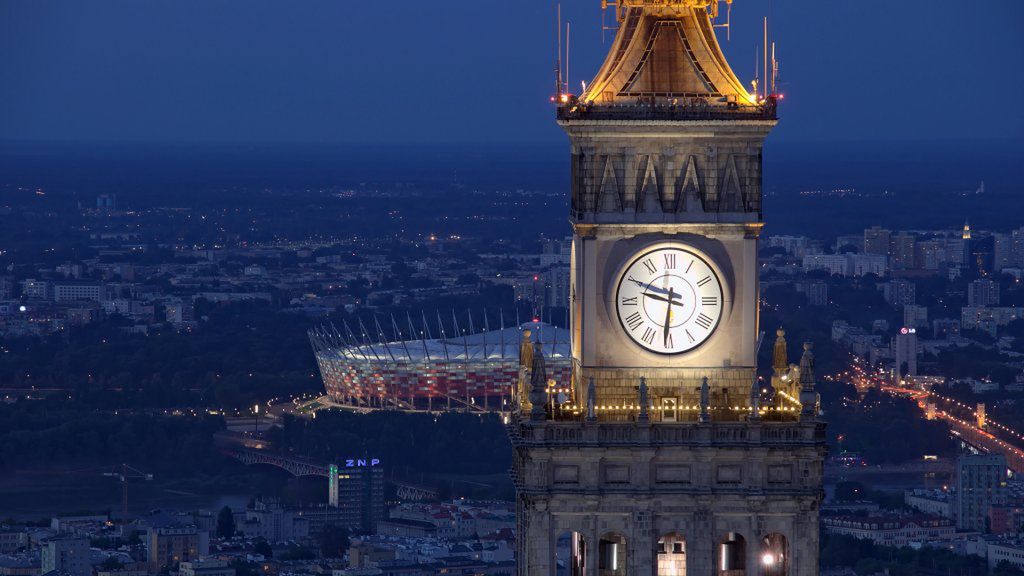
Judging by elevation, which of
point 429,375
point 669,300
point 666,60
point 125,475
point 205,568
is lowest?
point 205,568

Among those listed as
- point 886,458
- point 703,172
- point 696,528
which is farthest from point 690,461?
point 886,458

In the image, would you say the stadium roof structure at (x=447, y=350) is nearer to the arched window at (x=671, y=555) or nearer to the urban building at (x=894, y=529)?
the urban building at (x=894, y=529)

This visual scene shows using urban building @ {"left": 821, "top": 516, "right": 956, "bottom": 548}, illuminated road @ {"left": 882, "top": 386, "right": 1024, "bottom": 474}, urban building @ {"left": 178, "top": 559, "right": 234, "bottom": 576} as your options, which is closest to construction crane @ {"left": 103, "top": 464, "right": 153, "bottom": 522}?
urban building @ {"left": 178, "top": 559, "right": 234, "bottom": 576}

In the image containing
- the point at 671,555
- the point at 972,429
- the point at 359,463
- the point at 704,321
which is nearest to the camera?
the point at 671,555

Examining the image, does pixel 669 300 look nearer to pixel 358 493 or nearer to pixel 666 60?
pixel 666 60

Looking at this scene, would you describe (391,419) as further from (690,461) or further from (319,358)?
(690,461)

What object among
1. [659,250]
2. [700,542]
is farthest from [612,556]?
[659,250]

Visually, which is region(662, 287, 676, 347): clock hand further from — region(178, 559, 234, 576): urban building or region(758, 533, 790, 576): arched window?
region(178, 559, 234, 576): urban building
